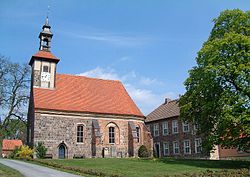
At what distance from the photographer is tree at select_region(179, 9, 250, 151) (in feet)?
77.4

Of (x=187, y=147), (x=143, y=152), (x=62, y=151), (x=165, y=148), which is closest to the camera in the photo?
(x=62, y=151)

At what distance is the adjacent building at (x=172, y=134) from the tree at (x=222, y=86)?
42.2ft

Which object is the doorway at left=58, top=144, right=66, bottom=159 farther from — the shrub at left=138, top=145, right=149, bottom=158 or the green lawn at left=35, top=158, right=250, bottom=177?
the green lawn at left=35, top=158, right=250, bottom=177

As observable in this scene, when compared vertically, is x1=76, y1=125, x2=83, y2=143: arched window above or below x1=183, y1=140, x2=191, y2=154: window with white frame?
above

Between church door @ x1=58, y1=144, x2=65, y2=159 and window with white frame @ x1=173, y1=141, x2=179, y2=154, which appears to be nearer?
church door @ x1=58, y1=144, x2=65, y2=159

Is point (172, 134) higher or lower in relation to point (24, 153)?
higher

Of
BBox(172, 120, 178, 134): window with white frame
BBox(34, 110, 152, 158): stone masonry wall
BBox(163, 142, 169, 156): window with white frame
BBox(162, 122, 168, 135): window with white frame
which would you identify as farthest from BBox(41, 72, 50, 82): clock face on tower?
BBox(163, 142, 169, 156): window with white frame

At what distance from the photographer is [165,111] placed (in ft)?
156

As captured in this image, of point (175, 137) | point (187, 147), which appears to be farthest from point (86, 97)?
point (187, 147)

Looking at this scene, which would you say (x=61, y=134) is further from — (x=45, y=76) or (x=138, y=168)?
(x=138, y=168)

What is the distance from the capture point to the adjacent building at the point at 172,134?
1626 inches

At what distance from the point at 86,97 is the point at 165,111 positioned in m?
14.3

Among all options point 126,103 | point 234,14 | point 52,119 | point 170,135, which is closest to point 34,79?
point 52,119

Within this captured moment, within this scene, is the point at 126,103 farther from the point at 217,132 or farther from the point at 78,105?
the point at 217,132
